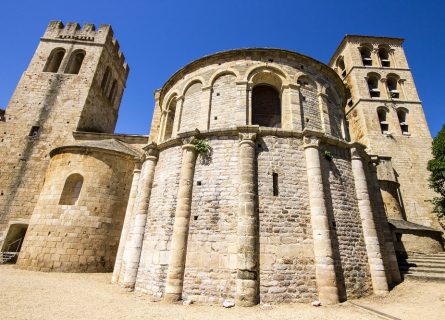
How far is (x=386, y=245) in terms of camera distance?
9.80 metres

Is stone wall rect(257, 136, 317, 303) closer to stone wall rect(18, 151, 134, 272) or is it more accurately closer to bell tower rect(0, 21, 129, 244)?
stone wall rect(18, 151, 134, 272)

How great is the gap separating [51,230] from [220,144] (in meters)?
10.3

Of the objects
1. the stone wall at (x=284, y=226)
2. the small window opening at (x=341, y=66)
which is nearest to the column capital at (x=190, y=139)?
the stone wall at (x=284, y=226)

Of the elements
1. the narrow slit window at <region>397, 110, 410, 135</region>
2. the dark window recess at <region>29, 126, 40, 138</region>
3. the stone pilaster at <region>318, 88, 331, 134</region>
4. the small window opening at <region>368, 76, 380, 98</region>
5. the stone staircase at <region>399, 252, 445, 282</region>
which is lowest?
the stone staircase at <region>399, 252, 445, 282</region>

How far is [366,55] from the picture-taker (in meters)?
27.9

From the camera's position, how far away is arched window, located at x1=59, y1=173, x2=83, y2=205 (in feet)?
42.5

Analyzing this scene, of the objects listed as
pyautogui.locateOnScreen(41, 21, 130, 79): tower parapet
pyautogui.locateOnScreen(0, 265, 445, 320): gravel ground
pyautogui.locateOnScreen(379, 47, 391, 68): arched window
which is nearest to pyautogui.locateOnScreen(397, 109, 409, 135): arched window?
pyautogui.locateOnScreen(379, 47, 391, 68): arched window

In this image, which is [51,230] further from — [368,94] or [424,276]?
[368,94]

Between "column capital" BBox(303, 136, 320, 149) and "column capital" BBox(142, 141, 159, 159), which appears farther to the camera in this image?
"column capital" BBox(142, 141, 159, 159)

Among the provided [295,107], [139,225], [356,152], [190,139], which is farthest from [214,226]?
[356,152]

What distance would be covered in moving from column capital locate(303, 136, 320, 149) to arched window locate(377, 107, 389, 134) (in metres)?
17.6

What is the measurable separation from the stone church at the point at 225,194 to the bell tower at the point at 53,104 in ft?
0.46

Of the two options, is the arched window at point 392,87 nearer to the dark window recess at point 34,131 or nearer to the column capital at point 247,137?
the column capital at point 247,137

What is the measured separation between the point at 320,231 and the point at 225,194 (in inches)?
133
